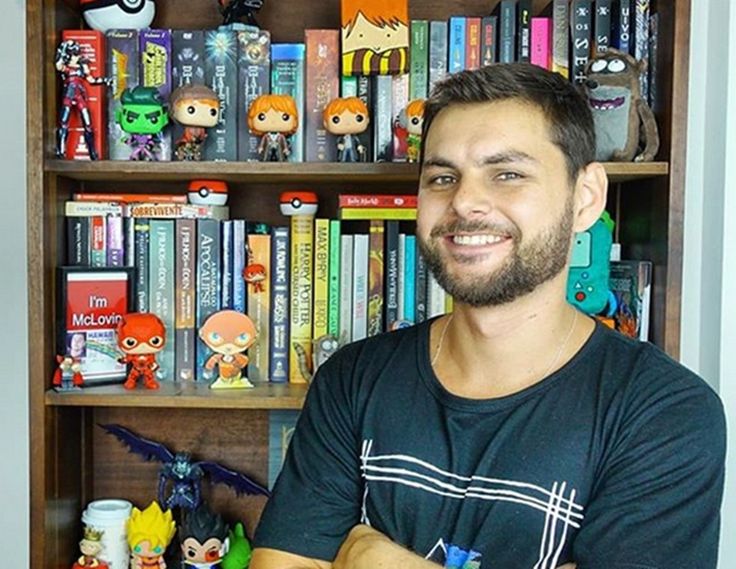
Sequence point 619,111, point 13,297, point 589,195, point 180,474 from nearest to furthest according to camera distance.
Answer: point 589,195, point 619,111, point 180,474, point 13,297

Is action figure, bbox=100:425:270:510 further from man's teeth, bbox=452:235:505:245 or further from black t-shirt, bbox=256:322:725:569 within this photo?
man's teeth, bbox=452:235:505:245

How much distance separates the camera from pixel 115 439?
5.49ft

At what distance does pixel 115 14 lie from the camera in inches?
58.6

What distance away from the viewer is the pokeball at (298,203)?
4.99ft

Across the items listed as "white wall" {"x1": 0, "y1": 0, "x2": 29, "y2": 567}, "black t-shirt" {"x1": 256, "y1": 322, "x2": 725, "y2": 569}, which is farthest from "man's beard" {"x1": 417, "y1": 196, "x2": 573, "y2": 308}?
"white wall" {"x1": 0, "y1": 0, "x2": 29, "y2": 567}

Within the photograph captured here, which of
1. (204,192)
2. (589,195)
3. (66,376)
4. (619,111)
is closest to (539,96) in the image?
(589,195)

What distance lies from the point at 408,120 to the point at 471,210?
0.39 metres

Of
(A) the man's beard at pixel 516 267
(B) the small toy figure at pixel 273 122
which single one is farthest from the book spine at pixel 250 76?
(A) the man's beard at pixel 516 267

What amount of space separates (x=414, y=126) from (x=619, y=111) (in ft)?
1.02

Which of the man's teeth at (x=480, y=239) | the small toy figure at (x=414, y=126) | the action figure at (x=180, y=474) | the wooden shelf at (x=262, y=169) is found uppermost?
the small toy figure at (x=414, y=126)

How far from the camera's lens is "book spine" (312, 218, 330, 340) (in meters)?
1.54

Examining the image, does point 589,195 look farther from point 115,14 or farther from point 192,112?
point 115,14

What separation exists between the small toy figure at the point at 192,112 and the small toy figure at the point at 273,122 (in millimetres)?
62

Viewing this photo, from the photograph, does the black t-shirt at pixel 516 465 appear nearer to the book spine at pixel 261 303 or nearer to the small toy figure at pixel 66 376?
the book spine at pixel 261 303
